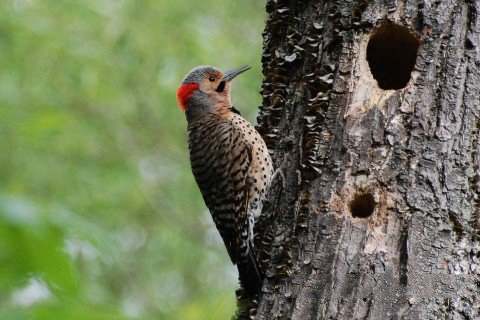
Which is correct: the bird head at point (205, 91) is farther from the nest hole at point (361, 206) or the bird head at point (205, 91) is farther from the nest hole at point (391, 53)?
the nest hole at point (361, 206)

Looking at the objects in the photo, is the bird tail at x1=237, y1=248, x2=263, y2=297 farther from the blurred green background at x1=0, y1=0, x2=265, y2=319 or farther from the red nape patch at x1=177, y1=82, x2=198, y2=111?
the blurred green background at x1=0, y1=0, x2=265, y2=319

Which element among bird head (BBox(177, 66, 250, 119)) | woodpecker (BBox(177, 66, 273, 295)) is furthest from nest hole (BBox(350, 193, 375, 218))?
bird head (BBox(177, 66, 250, 119))

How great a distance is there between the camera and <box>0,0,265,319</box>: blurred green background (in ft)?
26.6

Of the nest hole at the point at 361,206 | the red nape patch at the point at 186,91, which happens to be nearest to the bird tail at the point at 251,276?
the nest hole at the point at 361,206

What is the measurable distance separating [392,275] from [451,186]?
0.47 metres

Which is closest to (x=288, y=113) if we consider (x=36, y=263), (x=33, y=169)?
(x=36, y=263)

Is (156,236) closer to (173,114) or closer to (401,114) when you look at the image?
(173,114)

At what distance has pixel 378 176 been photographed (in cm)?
329

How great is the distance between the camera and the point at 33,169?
8.50 m

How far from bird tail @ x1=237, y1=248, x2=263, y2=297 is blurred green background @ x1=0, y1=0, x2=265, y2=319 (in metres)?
2.91

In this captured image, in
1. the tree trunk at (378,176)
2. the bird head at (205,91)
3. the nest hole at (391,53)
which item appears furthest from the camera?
the bird head at (205,91)

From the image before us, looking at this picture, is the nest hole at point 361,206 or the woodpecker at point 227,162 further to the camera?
the woodpecker at point 227,162

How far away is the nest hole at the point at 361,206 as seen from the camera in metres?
3.29

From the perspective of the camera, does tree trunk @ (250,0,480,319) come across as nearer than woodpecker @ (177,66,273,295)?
Yes
